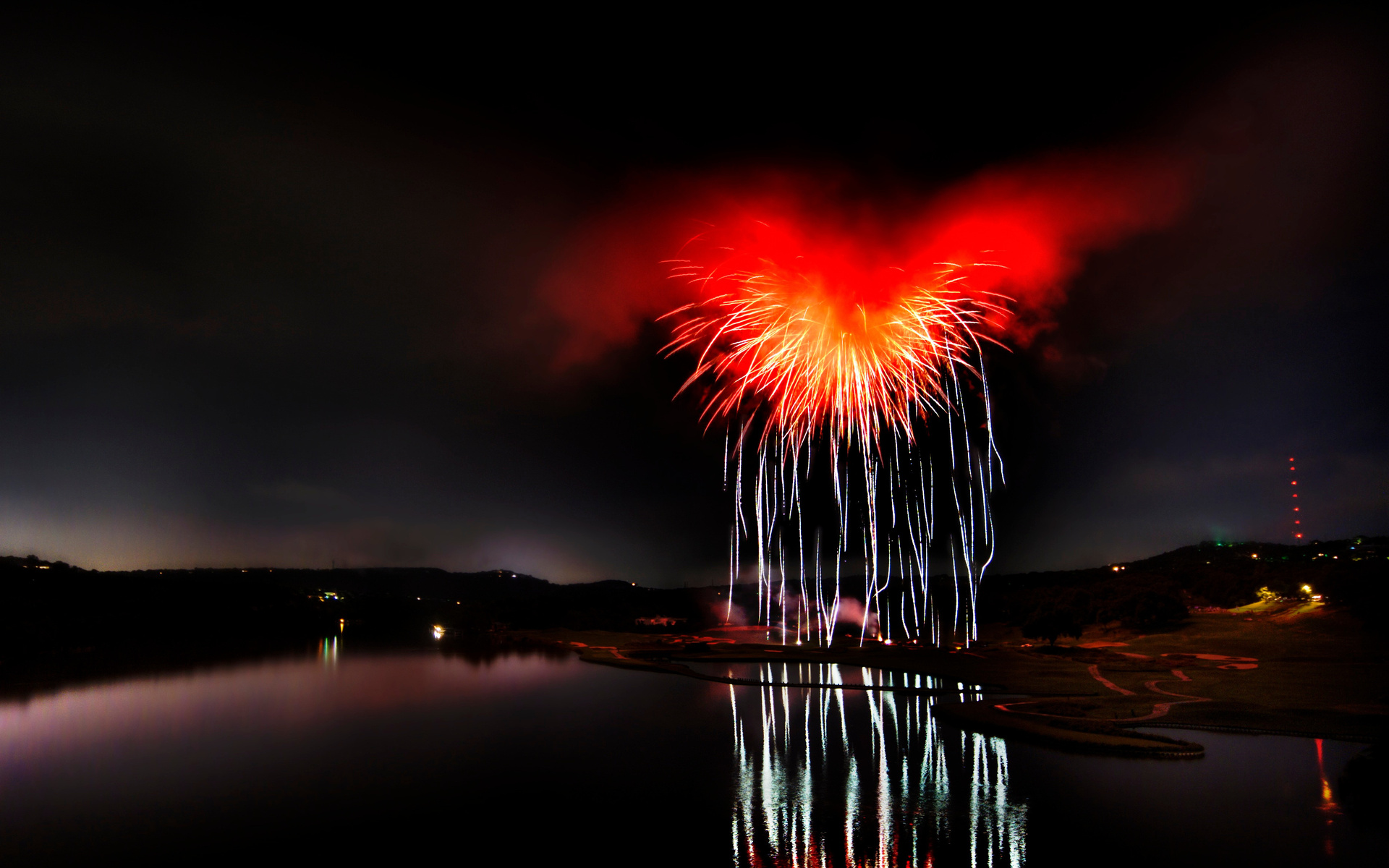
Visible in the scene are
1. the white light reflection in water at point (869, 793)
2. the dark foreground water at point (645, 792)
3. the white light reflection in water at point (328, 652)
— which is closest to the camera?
the white light reflection in water at point (869, 793)

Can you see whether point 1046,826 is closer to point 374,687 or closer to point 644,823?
point 644,823

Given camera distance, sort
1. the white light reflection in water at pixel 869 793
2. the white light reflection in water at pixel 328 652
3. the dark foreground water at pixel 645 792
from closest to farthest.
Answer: the white light reflection in water at pixel 869 793, the dark foreground water at pixel 645 792, the white light reflection in water at pixel 328 652

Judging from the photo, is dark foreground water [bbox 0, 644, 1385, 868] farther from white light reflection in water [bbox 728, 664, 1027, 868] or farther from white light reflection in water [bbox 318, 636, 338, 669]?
white light reflection in water [bbox 318, 636, 338, 669]

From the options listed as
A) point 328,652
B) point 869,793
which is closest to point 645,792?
point 869,793

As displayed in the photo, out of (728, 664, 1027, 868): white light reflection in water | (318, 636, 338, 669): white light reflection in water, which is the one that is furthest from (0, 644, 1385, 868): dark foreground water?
(318, 636, 338, 669): white light reflection in water

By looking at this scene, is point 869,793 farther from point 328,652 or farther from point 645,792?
point 328,652

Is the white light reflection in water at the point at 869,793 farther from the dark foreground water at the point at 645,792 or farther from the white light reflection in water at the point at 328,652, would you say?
the white light reflection in water at the point at 328,652

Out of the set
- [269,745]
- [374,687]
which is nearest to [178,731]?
[269,745]

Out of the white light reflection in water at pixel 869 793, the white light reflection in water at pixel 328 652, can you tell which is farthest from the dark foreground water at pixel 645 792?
the white light reflection in water at pixel 328 652
